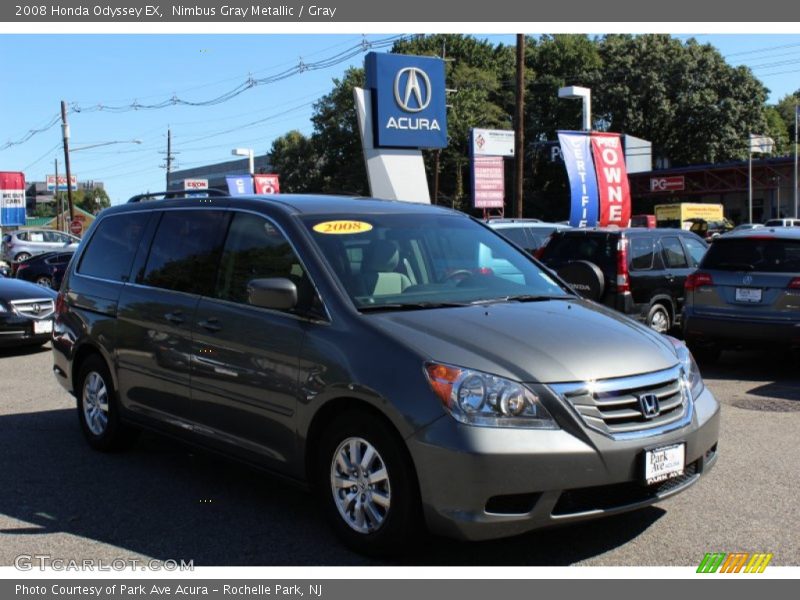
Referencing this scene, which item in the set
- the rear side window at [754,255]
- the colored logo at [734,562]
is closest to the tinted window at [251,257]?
the colored logo at [734,562]

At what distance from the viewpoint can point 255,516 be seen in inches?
195

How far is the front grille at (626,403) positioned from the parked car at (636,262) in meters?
6.83

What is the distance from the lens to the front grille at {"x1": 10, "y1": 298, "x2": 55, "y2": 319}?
11.9 metres

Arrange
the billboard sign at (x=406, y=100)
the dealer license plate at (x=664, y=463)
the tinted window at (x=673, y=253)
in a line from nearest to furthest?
the dealer license plate at (x=664, y=463), the tinted window at (x=673, y=253), the billboard sign at (x=406, y=100)

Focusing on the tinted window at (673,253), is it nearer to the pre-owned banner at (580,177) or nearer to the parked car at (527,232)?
the parked car at (527,232)

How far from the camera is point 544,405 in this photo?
3840 millimetres

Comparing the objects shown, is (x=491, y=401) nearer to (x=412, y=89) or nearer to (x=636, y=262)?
(x=636, y=262)

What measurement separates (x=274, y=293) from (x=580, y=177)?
44.7 ft

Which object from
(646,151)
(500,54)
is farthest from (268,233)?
(500,54)

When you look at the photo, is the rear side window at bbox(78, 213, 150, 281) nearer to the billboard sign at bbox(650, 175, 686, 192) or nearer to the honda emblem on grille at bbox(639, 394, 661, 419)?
Answer: the honda emblem on grille at bbox(639, 394, 661, 419)

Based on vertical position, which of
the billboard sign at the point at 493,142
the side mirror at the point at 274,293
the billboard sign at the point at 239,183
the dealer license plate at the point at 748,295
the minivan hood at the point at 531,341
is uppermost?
the billboard sign at the point at 493,142

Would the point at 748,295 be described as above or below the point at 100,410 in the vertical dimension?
above

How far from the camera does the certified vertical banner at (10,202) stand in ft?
148

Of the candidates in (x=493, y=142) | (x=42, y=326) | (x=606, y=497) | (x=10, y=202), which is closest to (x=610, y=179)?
(x=42, y=326)
